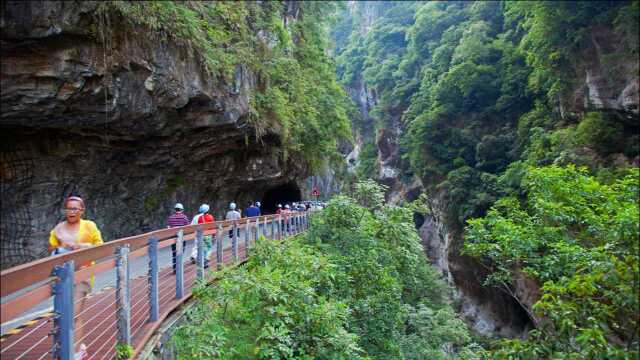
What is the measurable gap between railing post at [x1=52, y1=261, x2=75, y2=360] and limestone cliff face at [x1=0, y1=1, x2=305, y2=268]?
20.8 feet

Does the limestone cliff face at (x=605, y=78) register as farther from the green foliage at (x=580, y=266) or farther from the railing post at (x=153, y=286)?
the railing post at (x=153, y=286)

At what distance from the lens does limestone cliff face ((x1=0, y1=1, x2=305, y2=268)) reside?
25.7ft

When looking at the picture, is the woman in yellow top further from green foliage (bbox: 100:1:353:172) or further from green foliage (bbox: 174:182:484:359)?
green foliage (bbox: 100:1:353:172)

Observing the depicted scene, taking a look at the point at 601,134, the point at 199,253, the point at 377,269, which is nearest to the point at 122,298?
the point at 199,253

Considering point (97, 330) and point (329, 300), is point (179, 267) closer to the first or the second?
point (97, 330)

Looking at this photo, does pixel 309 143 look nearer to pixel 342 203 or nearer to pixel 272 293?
pixel 342 203

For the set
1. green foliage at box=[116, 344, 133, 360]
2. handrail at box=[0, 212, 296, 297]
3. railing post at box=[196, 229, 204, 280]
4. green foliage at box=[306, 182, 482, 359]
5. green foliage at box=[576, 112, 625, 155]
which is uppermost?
green foliage at box=[576, 112, 625, 155]

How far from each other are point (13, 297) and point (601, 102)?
2031 cm

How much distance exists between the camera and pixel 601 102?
17469mm

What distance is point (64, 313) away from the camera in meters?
2.47

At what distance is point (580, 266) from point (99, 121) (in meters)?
10.0

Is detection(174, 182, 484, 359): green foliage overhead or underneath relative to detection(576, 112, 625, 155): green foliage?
underneath

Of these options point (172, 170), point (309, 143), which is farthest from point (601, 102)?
point (172, 170)

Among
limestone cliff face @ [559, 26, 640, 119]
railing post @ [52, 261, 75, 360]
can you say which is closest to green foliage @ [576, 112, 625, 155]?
limestone cliff face @ [559, 26, 640, 119]
